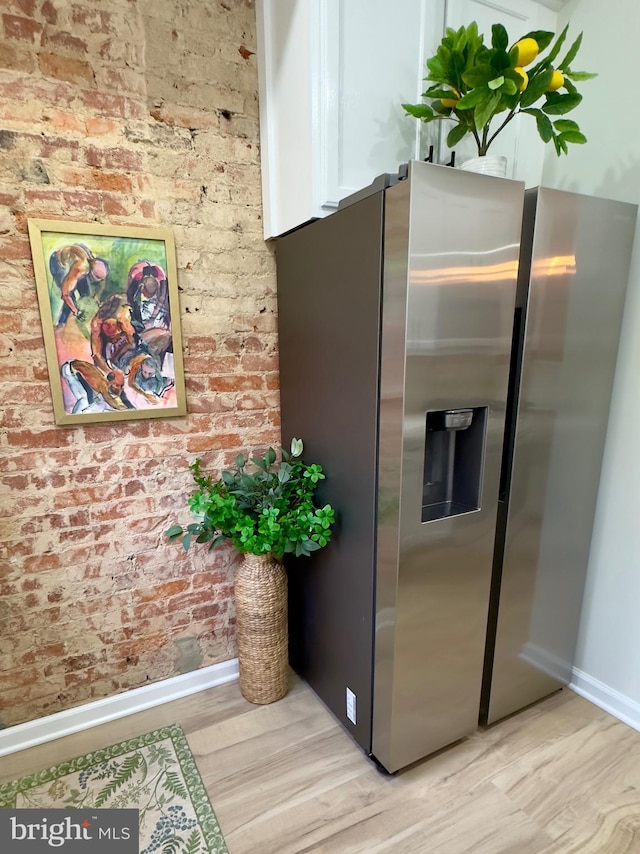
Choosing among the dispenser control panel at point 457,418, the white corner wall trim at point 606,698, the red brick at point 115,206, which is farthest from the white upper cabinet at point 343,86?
the white corner wall trim at point 606,698

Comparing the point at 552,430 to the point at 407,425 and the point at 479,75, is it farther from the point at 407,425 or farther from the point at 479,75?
the point at 479,75

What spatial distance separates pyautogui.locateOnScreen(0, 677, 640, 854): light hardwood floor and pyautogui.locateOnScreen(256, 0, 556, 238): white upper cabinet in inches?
71.8

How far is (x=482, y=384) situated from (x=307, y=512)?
0.69 meters

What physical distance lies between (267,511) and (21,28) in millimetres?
1586

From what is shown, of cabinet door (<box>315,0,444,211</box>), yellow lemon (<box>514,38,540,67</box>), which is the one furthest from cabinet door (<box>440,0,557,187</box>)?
yellow lemon (<box>514,38,540,67</box>)

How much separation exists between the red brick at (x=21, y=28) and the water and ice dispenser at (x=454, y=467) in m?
1.60

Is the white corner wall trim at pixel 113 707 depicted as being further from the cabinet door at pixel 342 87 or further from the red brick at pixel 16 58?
the red brick at pixel 16 58

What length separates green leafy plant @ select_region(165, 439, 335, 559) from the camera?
150cm

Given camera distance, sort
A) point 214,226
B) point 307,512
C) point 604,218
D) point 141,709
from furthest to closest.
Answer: point 141,709, point 214,226, point 307,512, point 604,218

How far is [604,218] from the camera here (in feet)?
4.63

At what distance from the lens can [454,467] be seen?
1.43 m

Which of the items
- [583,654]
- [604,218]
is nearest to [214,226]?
[604,218]

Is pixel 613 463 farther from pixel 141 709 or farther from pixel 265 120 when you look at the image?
pixel 141 709

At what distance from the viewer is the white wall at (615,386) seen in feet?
5.08
